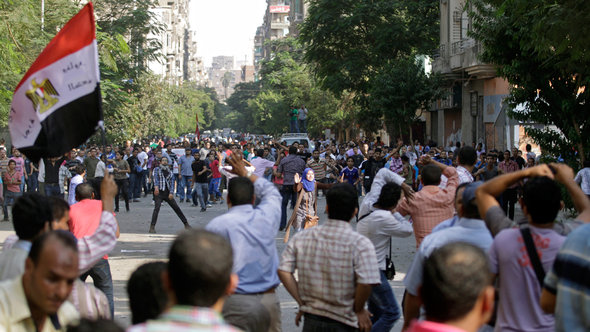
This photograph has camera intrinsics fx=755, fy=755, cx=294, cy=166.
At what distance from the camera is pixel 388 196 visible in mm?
5730

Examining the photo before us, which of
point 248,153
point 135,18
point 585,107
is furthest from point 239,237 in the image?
point 135,18

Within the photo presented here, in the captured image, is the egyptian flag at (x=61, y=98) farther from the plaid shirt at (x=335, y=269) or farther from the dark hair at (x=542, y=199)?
the dark hair at (x=542, y=199)

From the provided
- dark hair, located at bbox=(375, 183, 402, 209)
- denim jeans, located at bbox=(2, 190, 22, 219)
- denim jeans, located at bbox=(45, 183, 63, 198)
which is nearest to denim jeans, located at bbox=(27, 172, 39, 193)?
denim jeans, located at bbox=(2, 190, 22, 219)

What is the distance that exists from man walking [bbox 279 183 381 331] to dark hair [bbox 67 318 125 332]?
2314 millimetres

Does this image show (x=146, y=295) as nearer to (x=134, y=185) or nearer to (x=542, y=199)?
(x=542, y=199)

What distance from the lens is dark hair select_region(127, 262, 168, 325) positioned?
3158mm

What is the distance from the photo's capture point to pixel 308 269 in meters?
4.65

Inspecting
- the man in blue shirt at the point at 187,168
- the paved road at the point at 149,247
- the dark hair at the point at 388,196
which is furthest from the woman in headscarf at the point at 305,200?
the man in blue shirt at the point at 187,168

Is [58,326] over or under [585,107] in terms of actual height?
under

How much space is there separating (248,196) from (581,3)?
6.90m

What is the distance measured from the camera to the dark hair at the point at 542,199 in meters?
3.78

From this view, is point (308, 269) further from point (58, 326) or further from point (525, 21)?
point (525, 21)

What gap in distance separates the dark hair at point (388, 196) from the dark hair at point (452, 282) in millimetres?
2920

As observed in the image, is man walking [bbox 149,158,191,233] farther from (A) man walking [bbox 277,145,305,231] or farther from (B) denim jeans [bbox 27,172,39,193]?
(B) denim jeans [bbox 27,172,39,193]
